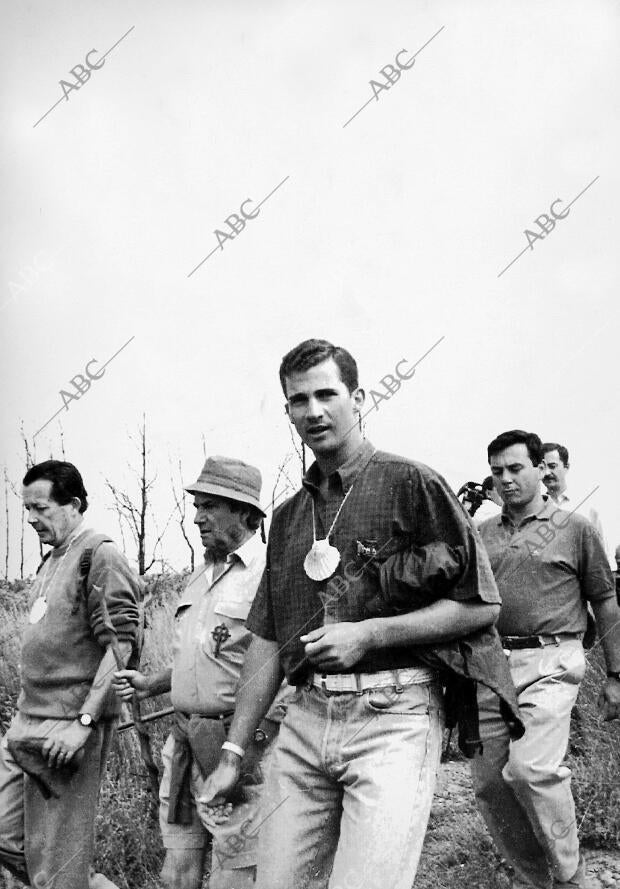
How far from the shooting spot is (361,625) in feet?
8.71

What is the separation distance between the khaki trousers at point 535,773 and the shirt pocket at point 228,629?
1088 mm

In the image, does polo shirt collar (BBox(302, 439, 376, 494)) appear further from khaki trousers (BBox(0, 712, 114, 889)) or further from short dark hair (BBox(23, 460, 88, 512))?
khaki trousers (BBox(0, 712, 114, 889))

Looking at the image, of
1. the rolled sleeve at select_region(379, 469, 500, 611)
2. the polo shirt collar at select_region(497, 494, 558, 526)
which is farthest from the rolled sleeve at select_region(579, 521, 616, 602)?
the rolled sleeve at select_region(379, 469, 500, 611)

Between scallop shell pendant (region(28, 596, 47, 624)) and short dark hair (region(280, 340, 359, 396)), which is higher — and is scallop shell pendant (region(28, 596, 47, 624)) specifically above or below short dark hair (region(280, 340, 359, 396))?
below

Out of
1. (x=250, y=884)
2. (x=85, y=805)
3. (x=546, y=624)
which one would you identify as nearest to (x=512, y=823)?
(x=546, y=624)

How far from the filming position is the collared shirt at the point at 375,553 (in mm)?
2752

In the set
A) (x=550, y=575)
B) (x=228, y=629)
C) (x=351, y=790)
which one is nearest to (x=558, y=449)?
(x=550, y=575)

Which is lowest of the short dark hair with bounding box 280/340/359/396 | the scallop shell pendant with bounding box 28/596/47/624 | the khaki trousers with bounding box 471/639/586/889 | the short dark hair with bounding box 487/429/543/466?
the khaki trousers with bounding box 471/639/586/889

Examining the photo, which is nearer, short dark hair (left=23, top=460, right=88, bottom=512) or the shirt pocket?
the shirt pocket

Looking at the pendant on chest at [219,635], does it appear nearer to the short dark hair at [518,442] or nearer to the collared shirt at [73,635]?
the collared shirt at [73,635]

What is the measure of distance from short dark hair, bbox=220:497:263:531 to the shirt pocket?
435 millimetres

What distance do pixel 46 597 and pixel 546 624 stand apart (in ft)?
7.68

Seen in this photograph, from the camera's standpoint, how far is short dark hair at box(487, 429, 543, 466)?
534cm

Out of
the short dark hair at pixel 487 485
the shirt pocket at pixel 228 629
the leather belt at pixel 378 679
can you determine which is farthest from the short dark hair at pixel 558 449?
the leather belt at pixel 378 679
